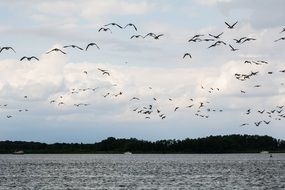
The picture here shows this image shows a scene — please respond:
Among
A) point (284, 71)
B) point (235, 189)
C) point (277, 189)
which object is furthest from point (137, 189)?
point (284, 71)

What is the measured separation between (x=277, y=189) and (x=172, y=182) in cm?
1712

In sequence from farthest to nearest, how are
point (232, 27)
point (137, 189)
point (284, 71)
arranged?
point (137, 189) → point (284, 71) → point (232, 27)

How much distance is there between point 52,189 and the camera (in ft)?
284

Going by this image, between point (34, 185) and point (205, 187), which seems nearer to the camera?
point (205, 187)

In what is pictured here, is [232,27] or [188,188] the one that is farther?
[188,188]

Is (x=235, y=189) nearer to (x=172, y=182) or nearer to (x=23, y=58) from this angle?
(x=172, y=182)

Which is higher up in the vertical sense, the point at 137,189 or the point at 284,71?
the point at 284,71

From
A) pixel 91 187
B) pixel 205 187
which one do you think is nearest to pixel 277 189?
pixel 205 187

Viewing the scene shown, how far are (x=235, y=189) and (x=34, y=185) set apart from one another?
1061 inches

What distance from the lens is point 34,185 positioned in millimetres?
93375

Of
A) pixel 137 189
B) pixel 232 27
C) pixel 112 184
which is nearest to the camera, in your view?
pixel 232 27

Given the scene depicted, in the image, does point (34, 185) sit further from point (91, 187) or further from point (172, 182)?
point (172, 182)

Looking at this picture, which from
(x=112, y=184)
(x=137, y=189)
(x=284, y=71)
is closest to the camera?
(x=284, y=71)

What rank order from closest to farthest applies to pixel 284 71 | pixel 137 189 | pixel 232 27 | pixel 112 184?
pixel 232 27, pixel 284 71, pixel 137 189, pixel 112 184
